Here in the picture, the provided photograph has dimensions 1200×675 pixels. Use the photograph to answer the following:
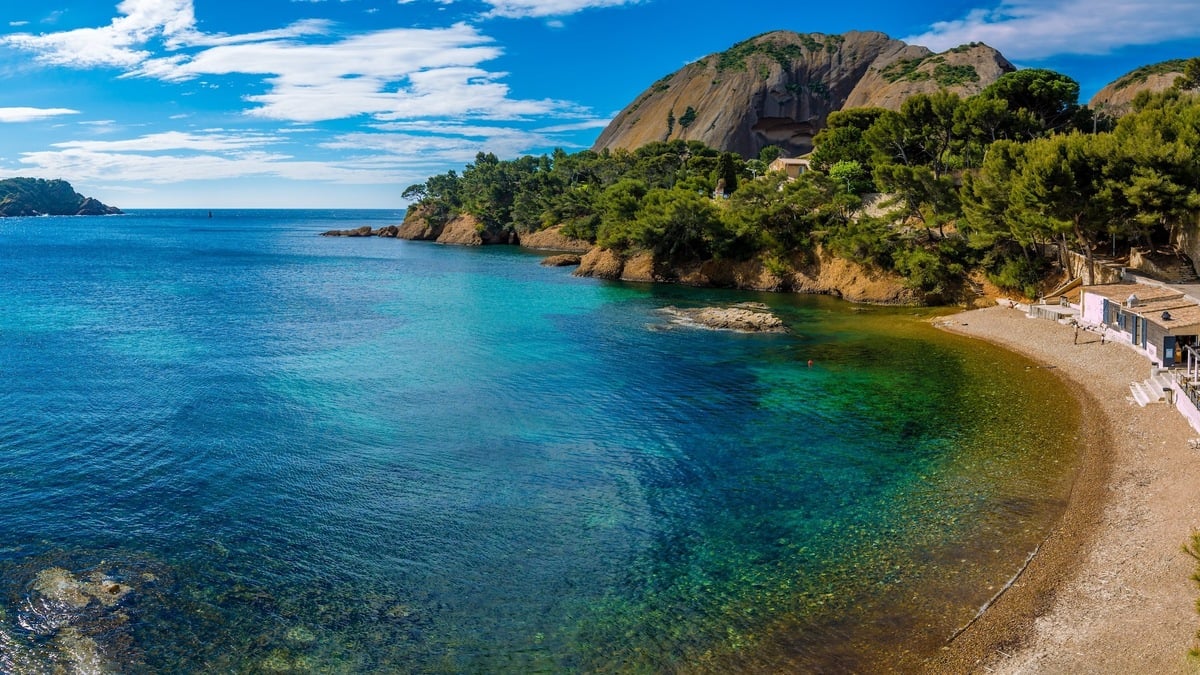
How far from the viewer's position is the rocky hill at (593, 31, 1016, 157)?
171 meters

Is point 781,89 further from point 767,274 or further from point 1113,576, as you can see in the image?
point 1113,576

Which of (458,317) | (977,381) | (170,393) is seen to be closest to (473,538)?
(170,393)

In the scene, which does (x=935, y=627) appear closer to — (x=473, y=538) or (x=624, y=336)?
(x=473, y=538)

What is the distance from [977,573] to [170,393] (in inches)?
1173

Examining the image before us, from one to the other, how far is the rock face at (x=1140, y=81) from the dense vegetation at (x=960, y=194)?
171 ft

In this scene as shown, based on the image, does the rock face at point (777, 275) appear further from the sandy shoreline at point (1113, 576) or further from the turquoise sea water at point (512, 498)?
the sandy shoreline at point (1113, 576)

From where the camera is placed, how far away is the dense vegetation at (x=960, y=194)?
1674 inches

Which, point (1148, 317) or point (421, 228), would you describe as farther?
point (421, 228)

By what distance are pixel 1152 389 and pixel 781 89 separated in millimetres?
159766

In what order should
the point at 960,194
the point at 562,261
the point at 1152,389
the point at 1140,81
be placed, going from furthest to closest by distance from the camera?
the point at 1140,81
the point at 562,261
the point at 960,194
the point at 1152,389

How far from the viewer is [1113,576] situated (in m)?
16.0

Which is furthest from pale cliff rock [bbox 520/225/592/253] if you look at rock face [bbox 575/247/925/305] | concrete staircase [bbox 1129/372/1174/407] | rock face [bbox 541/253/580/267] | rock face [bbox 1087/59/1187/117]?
concrete staircase [bbox 1129/372/1174/407]

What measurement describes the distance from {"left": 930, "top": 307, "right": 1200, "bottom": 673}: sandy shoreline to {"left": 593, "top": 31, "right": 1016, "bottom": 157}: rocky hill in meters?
150

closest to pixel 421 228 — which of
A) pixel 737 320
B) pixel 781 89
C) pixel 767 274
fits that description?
pixel 781 89
